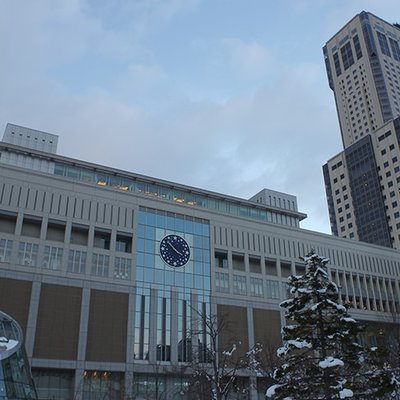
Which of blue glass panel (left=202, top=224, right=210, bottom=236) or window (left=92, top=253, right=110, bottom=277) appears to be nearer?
window (left=92, top=253, right=110, bottom=277)

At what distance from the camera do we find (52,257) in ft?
170

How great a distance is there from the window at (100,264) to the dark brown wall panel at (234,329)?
1521cm

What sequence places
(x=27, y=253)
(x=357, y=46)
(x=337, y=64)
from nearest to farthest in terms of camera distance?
(x=27, y=253) → (x=357, y=46) → (x=337, y=64)

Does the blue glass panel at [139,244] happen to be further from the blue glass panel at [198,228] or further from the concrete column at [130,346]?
the blue glass panel at [198,228]

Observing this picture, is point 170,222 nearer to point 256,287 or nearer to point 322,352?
point 256,287

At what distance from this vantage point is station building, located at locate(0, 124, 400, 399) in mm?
49219

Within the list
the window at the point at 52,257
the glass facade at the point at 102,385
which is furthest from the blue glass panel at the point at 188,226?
the glass facade at the point at 102,385

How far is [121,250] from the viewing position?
57562mm

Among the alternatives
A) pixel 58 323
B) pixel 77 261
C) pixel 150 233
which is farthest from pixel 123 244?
pixel 58 323

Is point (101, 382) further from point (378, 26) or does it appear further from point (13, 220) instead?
point (378, 26)

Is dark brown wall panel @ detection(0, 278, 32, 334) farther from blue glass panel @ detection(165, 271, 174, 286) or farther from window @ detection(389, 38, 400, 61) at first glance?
window @ detection(389, 38, 400, 61)

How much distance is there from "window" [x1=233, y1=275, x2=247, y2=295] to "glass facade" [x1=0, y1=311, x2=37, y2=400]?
37179 millimetres

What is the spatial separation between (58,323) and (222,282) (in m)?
21.9

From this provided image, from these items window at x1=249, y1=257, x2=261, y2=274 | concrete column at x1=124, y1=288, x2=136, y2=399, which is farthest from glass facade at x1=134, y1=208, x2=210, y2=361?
window at x1=249, y1=257, x2=261, y2=274
